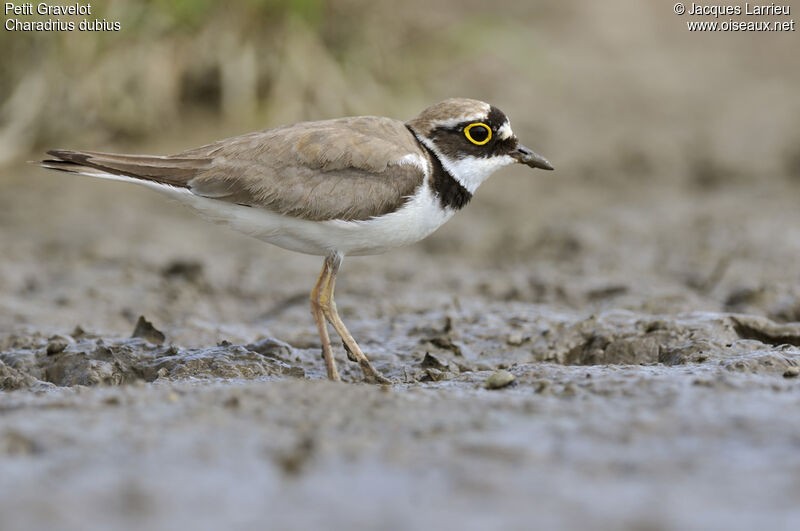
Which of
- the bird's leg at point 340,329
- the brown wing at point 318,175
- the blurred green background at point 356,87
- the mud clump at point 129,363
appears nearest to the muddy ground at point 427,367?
the mud clump at point 129,363

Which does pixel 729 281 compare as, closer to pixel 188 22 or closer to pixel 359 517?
pixel 359 517

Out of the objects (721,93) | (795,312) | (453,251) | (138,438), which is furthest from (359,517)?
(721,93)

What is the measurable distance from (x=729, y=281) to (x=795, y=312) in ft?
3.06

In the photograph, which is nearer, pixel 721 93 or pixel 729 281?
pixel 729 281

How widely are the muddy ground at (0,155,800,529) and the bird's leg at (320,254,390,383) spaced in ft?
0.43

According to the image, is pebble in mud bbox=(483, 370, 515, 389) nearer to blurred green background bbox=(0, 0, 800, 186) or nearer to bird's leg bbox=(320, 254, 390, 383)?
bird's leg bbox=(320, 254, 390, 383)

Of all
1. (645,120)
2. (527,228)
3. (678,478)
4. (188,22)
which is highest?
(188,22)

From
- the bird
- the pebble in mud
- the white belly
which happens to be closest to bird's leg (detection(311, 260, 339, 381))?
the bird

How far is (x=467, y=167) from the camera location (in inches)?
205

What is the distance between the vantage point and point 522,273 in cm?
771

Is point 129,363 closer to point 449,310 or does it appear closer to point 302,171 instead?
point 302,171

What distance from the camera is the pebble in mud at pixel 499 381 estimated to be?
14.1 feet

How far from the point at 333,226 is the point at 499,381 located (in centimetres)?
118

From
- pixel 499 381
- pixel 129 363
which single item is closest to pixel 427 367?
pixel 499 381
